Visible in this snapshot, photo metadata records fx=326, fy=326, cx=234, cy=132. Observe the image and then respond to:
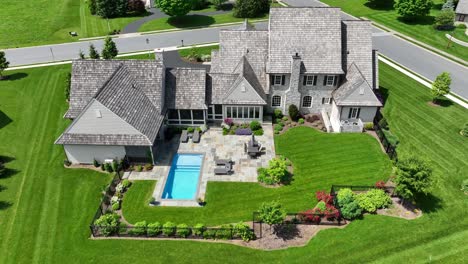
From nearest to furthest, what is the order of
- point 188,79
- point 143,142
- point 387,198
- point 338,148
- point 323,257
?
point 323,257, point 387,198, point 143,142, point 338,148, point 188,79

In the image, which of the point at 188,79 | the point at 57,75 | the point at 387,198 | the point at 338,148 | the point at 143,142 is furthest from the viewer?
the point at 57,75

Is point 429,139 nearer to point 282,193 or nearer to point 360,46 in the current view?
point 360,46

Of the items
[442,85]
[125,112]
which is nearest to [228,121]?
[125,112]

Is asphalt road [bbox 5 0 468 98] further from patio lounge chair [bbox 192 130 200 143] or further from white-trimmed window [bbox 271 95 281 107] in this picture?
patio lounge chair [bbox 192 130 200 143]

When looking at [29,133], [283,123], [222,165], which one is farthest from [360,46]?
[29,133]

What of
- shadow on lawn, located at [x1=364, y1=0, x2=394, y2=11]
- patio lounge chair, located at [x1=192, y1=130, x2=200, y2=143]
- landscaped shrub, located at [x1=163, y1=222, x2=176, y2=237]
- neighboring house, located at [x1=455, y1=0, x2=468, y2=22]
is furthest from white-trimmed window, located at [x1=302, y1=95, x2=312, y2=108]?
shadow on lawn, located at [x1=364, y1=0, x2=394, y2=11]

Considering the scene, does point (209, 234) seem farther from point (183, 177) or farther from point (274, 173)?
point (274, 173)

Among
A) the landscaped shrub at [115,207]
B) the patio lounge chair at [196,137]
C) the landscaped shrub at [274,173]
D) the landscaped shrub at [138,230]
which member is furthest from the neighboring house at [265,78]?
the landscaped shrub at [138,230]

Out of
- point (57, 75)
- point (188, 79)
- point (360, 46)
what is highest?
point (360, 46)
